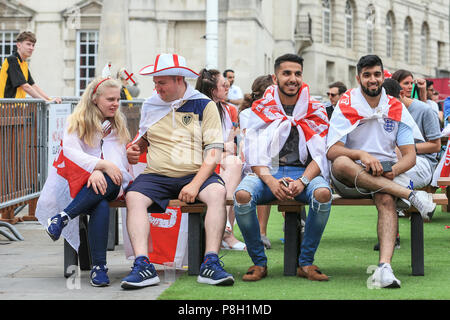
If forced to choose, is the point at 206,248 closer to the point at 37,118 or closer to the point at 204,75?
the point at 204,75

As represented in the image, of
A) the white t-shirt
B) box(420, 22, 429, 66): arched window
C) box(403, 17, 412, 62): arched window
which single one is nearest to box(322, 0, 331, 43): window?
box(403, 17, 412, 62): arched window

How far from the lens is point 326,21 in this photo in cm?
5150

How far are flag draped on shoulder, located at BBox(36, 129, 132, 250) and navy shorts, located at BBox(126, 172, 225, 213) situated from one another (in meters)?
0.18

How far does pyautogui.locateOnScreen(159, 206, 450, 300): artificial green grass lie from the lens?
6.28 m

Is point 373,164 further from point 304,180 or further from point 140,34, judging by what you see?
point 140,34

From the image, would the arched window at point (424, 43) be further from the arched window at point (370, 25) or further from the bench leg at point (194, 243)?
the bench leg at point (194, 243)

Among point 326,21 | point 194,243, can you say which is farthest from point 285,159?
point 326,21

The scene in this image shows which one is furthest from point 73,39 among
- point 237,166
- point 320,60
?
point 237,166

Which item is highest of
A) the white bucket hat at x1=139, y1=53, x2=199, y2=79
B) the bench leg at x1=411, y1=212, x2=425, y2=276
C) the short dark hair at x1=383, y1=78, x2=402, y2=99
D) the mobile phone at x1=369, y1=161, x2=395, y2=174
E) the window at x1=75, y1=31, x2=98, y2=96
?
the window at x1=75, y1=31, x2=98, y2=96

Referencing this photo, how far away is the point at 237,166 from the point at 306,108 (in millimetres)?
1959

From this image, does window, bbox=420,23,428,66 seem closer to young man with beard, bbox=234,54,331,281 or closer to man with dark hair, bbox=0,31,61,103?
man with dark hair, bbox=0,31,61,103

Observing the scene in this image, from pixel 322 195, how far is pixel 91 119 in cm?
195

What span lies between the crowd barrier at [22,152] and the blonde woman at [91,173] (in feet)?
9.27

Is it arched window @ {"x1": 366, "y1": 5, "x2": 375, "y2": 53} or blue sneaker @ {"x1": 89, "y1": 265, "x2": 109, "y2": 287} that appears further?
arched window @ {"x1": 366, "y1": 5, "x2": 375, "y2": 53}
